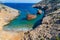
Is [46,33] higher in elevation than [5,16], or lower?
higher

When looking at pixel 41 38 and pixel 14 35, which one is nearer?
pixel 41 38

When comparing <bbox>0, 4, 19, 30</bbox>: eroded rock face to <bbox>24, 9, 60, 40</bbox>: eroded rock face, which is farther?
<bbox>0, 4, 19, 30</bbox>: eroded rock face

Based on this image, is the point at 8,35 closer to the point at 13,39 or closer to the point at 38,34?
the point at 13,39

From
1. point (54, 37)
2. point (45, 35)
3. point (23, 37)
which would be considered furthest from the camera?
point (23, 37)

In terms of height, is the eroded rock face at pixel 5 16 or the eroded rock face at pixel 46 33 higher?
the eroded rock face at pixel 46 33

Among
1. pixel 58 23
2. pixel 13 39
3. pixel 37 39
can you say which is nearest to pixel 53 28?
pixel 58 23

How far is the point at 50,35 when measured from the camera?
28.3 metres

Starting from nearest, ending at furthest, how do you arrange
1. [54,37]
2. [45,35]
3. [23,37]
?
1. [54,37]
2. [45,35]
3. [23,37]

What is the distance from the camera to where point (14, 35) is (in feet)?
107

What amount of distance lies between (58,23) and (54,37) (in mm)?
5566

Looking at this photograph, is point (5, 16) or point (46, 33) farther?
point (5, 16)

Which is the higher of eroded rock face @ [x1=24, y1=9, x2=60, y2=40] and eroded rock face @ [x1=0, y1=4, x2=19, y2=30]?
eroded rock face @ [x1=24, y1=9, x2=60, y2=40]

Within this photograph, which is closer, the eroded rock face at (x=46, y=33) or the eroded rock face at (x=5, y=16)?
the eroded rock face at (x=46, y=33)

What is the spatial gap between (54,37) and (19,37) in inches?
243
